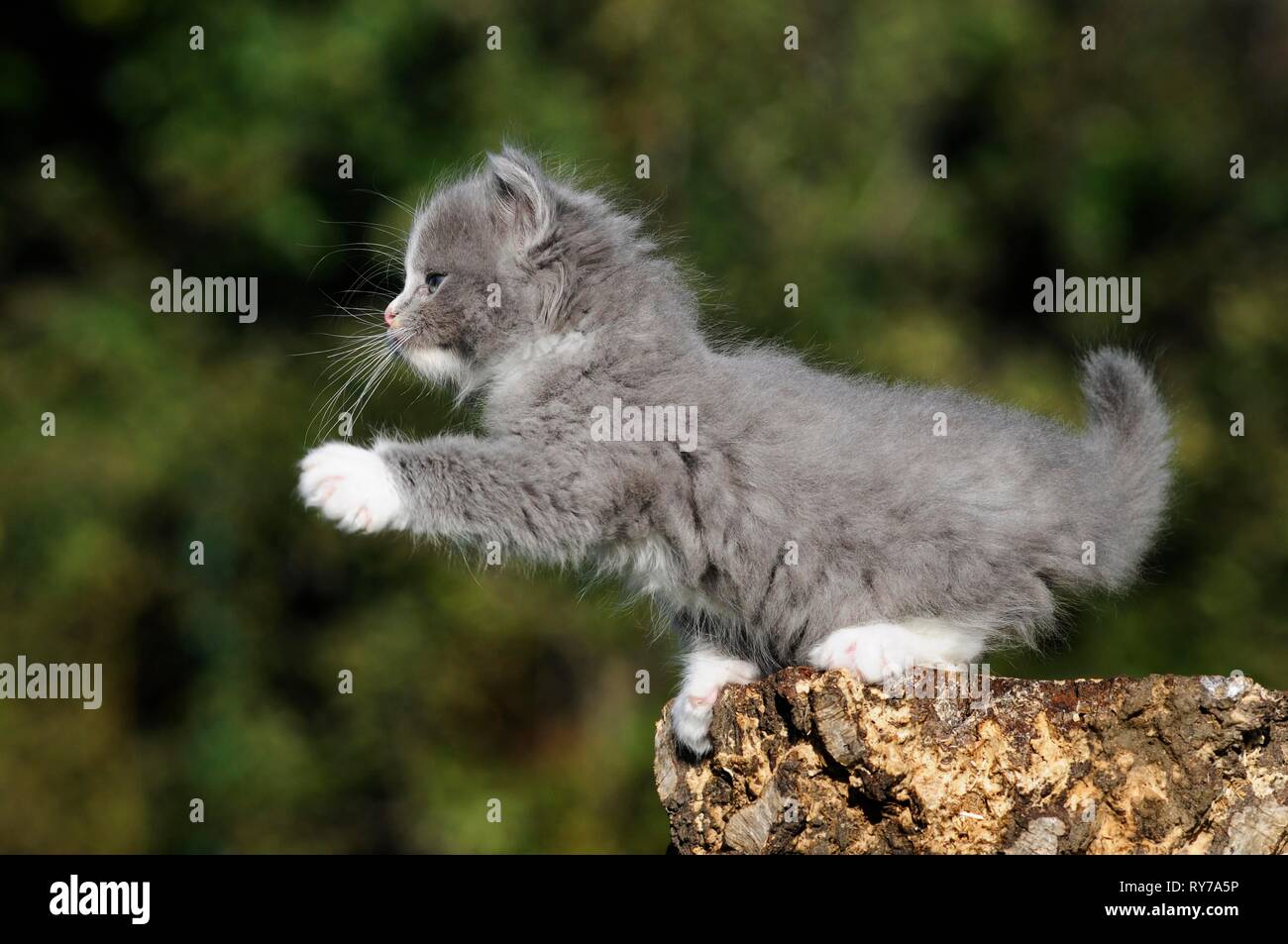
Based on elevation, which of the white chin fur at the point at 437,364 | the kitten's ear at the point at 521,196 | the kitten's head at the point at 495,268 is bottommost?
the white chin fur at the point at 437,364

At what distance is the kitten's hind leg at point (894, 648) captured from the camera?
3811 mm

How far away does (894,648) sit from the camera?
3.86m

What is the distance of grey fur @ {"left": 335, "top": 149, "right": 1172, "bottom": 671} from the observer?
13.0ft

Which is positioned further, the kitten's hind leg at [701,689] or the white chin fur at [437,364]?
the white chin fur at [437,364]

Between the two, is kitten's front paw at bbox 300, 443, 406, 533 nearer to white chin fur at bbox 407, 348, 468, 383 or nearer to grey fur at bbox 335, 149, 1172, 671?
grey fur at bbox 335, 149, 1172, 671

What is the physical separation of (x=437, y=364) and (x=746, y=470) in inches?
45.3

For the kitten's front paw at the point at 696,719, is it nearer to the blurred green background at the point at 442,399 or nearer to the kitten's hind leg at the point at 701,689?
the kitten's hind leg at the point at 701,689

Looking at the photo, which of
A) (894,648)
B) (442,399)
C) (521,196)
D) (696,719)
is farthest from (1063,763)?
(442,399)

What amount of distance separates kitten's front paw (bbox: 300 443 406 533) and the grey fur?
0.19ft

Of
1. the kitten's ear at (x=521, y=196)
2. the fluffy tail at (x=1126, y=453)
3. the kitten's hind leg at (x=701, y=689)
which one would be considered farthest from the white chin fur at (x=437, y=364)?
the fluffy tail at (x=1126, y=453)

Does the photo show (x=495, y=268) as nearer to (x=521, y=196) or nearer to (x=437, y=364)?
(x=521, y=196)

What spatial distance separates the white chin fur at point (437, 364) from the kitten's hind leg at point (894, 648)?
58.0 inches

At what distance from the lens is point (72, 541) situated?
27.9 ft

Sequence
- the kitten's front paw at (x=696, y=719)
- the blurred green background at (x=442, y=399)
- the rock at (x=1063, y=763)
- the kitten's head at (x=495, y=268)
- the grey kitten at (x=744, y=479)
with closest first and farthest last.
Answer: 1. the rock at (x=1063, y=763)
2. the grey kitten at (x=744, y=479)
3. the kitten's front paw at (x=696, y=719)
4. the kitten's head at (x=495, y=268)
5. the blurred green background at (x=442, y=399)
